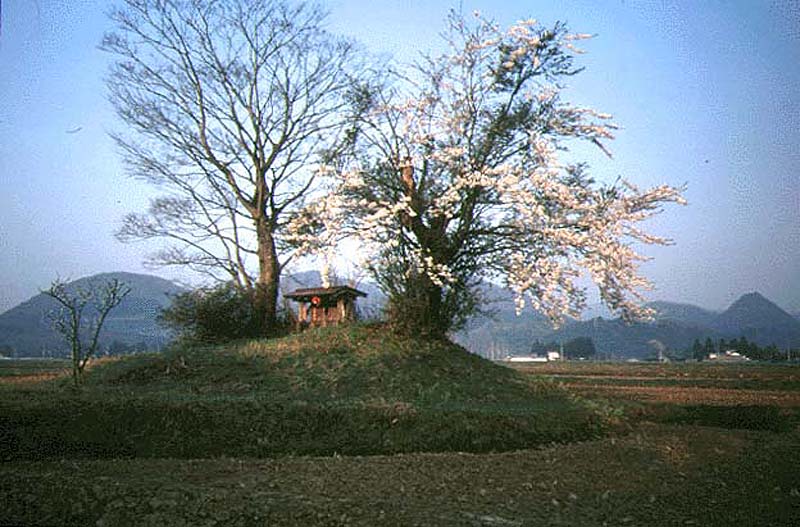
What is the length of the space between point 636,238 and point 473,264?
16.2 ft

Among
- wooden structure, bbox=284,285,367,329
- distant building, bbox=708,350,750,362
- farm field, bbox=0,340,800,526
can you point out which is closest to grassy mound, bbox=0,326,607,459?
farm field, bbox=0,340,800,526

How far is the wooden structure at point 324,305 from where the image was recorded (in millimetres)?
24703

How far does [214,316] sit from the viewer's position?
23672 millimetres

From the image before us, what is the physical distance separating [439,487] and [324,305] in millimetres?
17078

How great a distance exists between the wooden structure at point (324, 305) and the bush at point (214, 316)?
4.62 ft

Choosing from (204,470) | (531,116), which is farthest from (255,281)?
(204,470)

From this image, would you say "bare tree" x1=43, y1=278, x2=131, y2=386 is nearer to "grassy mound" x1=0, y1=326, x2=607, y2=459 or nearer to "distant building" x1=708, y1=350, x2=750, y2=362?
"grassy mound" x1=0, y1=326, x2=607, y2=459

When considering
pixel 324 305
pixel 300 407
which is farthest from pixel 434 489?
pixel 324 305

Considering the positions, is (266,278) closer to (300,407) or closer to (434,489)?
(300,407)

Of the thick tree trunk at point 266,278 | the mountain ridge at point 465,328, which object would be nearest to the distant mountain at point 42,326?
the mountain ridge at point 465,328

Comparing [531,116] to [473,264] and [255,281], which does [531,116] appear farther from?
[255,281]

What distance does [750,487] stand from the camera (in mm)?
8977

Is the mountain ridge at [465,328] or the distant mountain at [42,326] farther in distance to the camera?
the distant mountain at [42,326]

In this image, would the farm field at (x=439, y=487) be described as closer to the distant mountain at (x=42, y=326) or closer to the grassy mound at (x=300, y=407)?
the grassy mound at (x=300, y=407)
